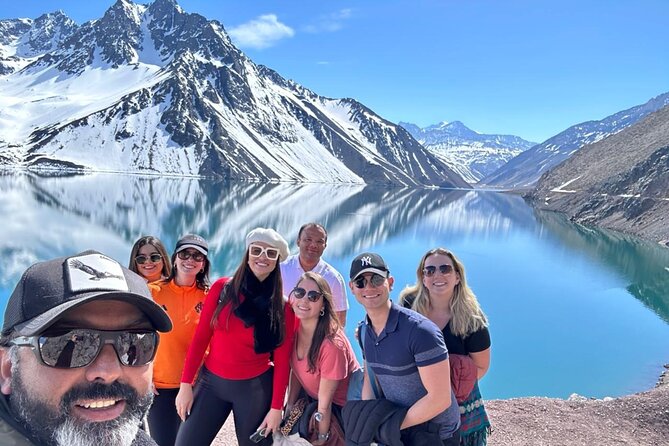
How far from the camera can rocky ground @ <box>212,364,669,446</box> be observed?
29.6ft

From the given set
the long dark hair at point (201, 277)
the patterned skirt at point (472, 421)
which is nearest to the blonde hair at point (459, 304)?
the patterned skirt at point (472, 421)

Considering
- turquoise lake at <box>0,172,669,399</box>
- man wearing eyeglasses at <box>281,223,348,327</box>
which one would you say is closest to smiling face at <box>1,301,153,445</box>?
man wearing eyeglasses at <box>281,223,348,327</box>

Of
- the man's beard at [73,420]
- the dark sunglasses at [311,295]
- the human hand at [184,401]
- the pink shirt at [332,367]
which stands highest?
the man's beard at [73,420]

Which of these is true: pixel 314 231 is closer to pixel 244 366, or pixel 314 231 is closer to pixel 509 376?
pixel 244 366

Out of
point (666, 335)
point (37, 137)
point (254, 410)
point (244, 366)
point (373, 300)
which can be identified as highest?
point (37, 137)

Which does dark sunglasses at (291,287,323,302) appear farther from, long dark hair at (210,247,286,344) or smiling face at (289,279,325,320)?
long dark hair at (210,247,286,344)

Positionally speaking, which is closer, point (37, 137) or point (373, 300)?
point (373, 300)

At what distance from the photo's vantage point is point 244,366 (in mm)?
4816

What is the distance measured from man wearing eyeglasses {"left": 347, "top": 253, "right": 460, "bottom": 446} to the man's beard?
2.13m

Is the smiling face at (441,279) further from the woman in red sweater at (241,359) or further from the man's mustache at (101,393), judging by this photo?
the man's mustache at (101,393)

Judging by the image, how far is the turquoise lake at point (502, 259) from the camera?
64.0ft

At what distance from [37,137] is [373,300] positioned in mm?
192404

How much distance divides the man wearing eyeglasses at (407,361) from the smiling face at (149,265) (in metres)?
3.23

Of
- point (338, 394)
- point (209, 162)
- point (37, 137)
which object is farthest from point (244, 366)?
point (37, 137)
